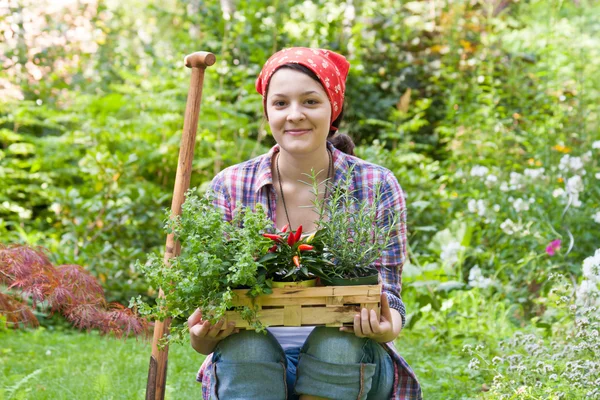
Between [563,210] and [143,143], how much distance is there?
9.78 ft

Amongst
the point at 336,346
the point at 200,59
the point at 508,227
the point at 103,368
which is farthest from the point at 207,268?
the point at 508,227

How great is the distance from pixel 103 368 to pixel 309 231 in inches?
54.8

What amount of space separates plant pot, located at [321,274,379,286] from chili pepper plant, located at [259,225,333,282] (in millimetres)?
28

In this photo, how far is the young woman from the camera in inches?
75.5

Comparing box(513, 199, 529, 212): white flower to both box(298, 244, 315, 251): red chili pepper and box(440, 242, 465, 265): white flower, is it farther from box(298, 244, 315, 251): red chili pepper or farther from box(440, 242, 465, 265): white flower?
box(298, 244, 315, 251): red chili pepper

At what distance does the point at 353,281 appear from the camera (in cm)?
189

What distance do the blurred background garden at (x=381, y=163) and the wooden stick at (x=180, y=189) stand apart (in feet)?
1.76

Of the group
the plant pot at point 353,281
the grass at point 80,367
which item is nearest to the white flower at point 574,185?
the grass at point 80,367

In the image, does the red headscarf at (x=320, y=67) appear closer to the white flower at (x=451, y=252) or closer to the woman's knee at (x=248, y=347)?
the woman's knee at (x=248, y=347)

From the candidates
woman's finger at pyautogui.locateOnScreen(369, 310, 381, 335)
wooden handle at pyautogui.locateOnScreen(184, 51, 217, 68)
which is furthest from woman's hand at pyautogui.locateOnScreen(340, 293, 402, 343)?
wooden handle at pyautogui.locateOnScreen(184, 51, 217, 68)

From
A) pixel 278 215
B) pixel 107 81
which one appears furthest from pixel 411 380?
pixel 107 81

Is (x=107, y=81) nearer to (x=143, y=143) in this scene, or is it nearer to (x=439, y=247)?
(x=143, y=143)

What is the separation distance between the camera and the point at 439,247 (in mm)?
4699

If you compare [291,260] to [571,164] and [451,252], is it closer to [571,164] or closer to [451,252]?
[451,252]
